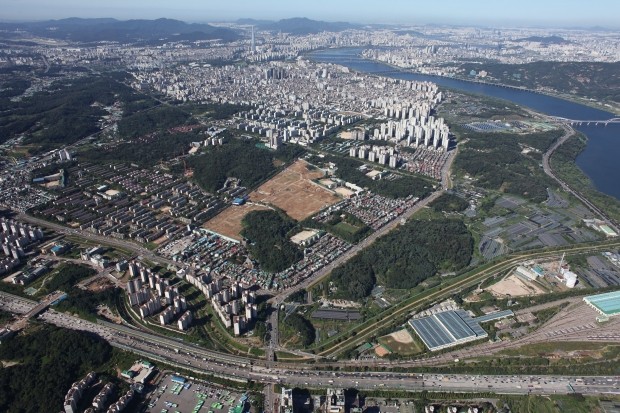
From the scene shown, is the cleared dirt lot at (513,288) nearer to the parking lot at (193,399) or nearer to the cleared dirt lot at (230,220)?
the parking lot at (193,399)

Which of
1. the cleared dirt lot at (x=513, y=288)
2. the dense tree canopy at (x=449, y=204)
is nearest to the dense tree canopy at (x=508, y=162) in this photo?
the dense tree canopy at (x=449, y=204)

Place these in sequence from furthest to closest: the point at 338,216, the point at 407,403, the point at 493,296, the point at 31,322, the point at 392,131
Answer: the point at 392,131 → the point at 338,216 → the point at 493,296 → the point at 31,322 → the point at 407,403

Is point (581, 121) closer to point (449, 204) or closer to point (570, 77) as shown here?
point (570, 77)

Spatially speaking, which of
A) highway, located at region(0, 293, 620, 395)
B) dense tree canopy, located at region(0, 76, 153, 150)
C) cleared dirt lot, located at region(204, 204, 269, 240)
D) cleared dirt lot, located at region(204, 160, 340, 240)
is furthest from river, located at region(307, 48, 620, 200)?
dense tree canopy, located at region(0, 76, 153, 150)

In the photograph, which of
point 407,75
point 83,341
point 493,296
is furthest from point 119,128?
point 407,75

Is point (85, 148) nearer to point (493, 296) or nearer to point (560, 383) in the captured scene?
point (493, 296)

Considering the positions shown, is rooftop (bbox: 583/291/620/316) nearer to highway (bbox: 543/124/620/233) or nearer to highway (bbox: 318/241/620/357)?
highway (bbox: 318/241/620/357)
